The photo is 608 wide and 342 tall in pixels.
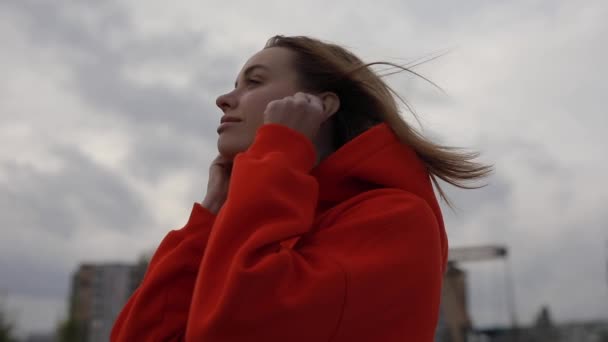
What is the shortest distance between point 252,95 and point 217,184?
42 cm

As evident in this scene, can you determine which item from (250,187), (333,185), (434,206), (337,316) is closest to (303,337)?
(337,316)

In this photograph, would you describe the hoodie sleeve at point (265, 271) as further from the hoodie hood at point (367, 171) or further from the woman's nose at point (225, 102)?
the woman's nose at point (225, 102)

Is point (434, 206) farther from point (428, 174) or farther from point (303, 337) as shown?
point (303, 337)

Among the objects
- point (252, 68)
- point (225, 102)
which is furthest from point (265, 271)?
point (252, 68)

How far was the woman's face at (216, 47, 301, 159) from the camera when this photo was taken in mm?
2320

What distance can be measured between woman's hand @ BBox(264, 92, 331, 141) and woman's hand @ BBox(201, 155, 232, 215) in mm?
519

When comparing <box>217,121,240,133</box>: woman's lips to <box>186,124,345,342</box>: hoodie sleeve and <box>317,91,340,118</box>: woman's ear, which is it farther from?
<box>186,124,345,342</box>: hoodie sleeve

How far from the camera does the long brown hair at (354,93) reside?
243 centimetres

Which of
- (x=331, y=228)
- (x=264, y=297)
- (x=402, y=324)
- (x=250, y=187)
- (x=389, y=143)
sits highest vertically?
(x=389, y=143)

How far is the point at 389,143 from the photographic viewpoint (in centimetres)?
221

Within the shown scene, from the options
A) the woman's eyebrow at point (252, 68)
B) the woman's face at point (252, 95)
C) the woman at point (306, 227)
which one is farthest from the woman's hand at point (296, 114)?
the woman's eyebrow at point (252, 68)

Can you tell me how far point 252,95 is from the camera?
92.2 inches

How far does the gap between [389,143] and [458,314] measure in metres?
79.0

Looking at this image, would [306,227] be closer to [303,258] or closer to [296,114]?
[303,258]
